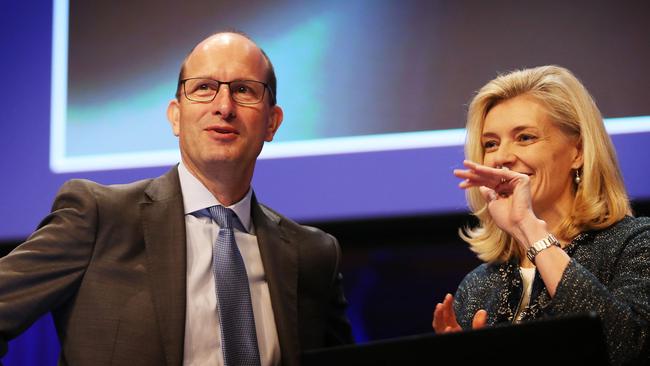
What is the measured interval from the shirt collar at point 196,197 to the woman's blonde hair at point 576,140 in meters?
0.77

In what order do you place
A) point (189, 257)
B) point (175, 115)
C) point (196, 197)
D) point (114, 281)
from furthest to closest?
1. point (175, 115)
2. point (196, 197)
3. point (189, 257)
4. point (114, 281)

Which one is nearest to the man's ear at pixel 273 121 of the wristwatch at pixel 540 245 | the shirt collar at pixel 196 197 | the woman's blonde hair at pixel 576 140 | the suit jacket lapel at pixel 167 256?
the shirt collar at pixel 196 197

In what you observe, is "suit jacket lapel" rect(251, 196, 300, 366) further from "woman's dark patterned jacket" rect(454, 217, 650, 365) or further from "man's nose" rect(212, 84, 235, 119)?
"woman's dark patterned jacket" rect(454, 217, 650, 365)

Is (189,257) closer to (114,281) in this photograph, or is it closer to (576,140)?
(114,281)

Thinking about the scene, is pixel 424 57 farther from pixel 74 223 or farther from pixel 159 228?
pixel 74 223

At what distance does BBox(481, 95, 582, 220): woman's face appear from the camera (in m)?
2.42

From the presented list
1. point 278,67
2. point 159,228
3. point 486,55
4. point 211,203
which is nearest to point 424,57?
point 486,55

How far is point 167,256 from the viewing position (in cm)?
224

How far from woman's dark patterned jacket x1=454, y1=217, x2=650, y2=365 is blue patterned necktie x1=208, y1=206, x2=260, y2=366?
0.72 m

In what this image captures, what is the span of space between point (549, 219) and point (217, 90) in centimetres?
107

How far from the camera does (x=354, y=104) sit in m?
3.18

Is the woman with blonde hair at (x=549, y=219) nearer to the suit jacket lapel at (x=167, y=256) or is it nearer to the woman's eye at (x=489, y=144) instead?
the woman's eye at (x=489, y=144)

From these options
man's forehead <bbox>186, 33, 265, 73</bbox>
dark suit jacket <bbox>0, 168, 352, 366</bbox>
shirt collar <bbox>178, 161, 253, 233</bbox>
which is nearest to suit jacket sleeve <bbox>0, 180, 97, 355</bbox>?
dark suit jacket <bbox>0, 168, 352, 366</bbox>

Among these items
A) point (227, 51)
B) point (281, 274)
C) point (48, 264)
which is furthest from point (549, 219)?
point (48, 264)
